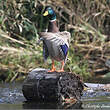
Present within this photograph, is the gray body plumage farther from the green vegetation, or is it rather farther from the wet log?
the green vegetation

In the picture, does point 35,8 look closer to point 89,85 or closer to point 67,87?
point 89,85

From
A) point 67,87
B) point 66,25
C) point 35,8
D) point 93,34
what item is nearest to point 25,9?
point 35,8

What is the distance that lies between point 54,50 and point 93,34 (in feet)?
12.7

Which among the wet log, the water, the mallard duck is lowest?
the water

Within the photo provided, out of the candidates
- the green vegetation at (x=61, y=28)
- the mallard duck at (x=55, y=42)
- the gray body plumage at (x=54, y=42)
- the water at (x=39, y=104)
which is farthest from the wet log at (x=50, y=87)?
the green vegetation at (x=61, y=28)

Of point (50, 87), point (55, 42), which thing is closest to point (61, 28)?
point (55, 42)

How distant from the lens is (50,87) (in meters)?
5.24

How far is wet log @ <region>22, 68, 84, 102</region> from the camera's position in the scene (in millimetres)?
5250

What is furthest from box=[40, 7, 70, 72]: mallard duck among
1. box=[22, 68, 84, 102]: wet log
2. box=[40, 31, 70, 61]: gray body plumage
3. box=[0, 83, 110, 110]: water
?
box=[0, 83, 110, 110]: water

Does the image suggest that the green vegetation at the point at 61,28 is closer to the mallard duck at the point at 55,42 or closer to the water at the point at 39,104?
the water at the point at 39,104

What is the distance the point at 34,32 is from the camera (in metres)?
9.06

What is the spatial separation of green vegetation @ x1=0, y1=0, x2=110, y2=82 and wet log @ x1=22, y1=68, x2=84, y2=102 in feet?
9.24

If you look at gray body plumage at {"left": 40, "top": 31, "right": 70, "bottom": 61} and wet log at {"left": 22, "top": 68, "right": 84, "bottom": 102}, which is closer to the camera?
wet log at {"left": 22, "top": 68, "right": 84, "bottom": 102}

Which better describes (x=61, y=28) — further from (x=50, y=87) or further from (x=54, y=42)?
(x=50, y=87)
